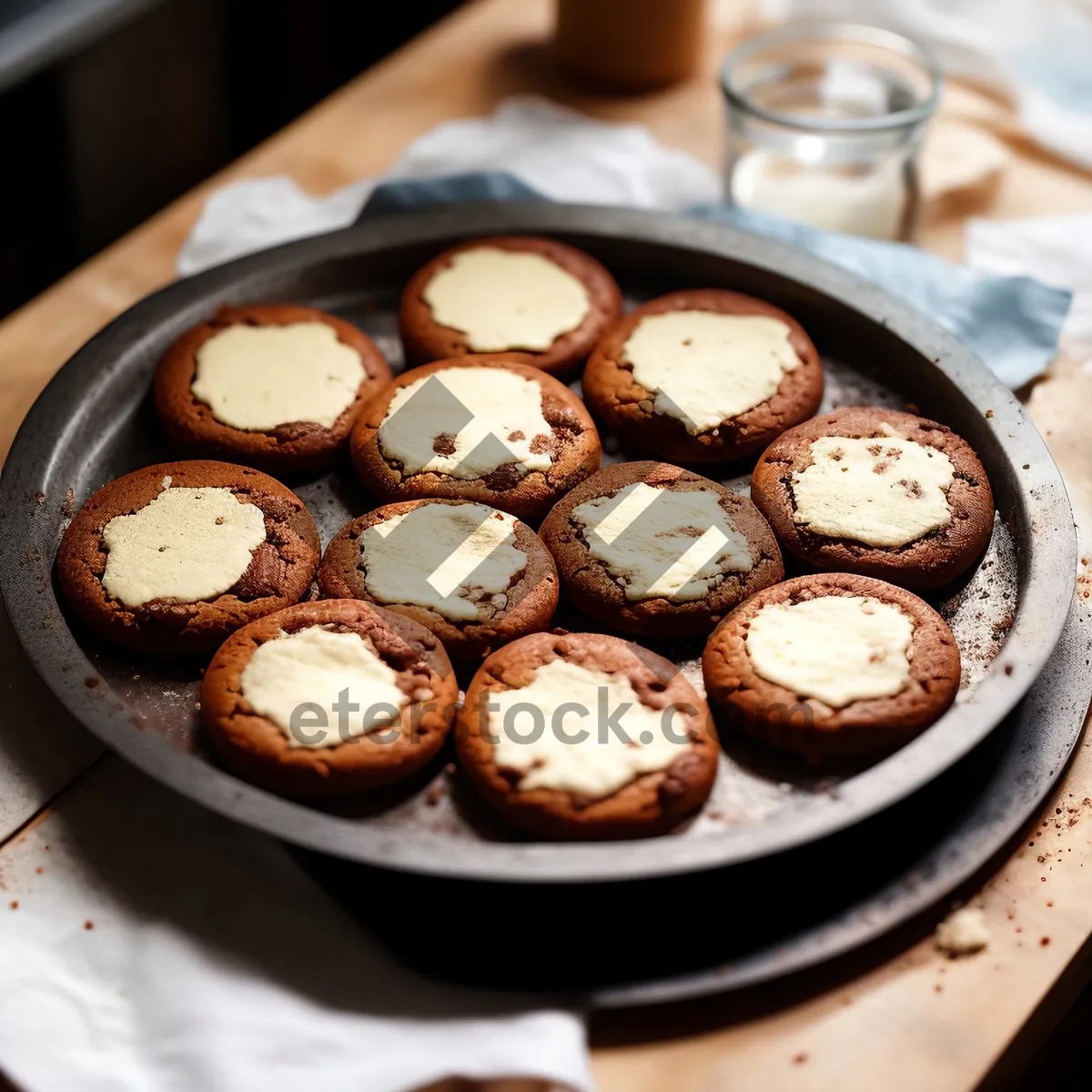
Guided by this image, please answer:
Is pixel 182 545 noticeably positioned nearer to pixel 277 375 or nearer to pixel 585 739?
pixel 277 375

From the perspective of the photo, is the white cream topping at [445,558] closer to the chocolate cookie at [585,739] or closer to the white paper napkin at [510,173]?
the chocolate cookie at [585,739]

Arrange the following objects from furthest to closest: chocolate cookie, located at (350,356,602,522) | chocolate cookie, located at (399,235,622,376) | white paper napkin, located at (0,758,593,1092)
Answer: chocolate cookie, located at (399,235,622,376) → chocolate cookie, located at (350,356,602,522) → white paper napkin, located at (0,758,593,1092)

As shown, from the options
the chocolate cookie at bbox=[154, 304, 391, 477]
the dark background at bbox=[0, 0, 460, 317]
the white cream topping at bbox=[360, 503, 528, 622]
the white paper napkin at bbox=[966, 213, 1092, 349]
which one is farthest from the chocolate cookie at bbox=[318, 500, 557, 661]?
the dark background at bbox=[0, 0, 460, 317]

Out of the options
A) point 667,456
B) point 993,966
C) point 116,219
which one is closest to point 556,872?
point 993,966

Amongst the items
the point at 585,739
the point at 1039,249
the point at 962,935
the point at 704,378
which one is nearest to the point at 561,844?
the point at 585,739

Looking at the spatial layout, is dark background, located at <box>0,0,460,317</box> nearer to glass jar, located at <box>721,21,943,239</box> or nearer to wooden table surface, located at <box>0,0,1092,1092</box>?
wooden table surface, located at <box>0,0,1092,1092</box>

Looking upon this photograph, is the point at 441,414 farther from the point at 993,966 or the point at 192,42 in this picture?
the point at 192,42
